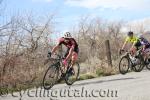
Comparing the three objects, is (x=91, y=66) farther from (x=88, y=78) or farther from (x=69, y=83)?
(x=69, y=83)

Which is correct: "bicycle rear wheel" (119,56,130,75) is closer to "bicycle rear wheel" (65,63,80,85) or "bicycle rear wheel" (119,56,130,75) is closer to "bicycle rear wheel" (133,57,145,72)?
"bicycle rear wheel" (133,57,145,72)

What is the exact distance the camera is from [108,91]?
1252 centimetres

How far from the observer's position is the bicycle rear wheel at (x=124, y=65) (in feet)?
62.1

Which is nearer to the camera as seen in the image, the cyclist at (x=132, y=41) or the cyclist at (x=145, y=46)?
the cyclist at (x=132, y=41)

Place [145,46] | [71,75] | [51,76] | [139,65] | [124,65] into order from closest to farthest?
[51,76]
[71,75]
[124,65]
[139,65]
[145,46]

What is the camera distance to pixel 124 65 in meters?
19.1

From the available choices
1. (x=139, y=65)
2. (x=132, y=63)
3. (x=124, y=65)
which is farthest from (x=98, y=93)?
(x=139, y=65)

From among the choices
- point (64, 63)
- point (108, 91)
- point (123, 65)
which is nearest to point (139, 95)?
point (108, 91)

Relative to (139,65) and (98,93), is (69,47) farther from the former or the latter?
(139,65)

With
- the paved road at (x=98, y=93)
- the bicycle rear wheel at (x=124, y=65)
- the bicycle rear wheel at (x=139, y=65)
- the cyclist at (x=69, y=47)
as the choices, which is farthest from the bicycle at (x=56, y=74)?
the bicycle rear wheel at (x=139, y=65)

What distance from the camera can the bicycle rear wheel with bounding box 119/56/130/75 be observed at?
62.1ft

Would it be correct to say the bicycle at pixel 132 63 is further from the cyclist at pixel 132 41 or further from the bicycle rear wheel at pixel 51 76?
the bicycle rear wheel at pixel 51 76

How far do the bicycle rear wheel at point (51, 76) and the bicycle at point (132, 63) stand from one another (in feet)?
16.4

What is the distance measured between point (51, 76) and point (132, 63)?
580cm
